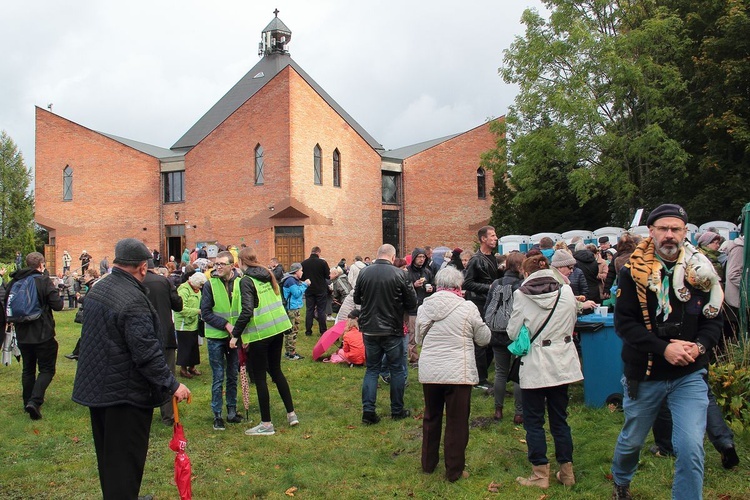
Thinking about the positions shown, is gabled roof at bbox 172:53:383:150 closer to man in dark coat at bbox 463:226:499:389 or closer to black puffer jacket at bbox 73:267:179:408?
man in dark coat at bbox 463:226:499:389

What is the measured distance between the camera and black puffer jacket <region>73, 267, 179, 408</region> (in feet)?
13.5

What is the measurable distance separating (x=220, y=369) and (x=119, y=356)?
11.1ft

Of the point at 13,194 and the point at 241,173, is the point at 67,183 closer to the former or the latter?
the point at 241,173

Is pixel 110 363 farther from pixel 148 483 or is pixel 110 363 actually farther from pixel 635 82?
pixel 635 82

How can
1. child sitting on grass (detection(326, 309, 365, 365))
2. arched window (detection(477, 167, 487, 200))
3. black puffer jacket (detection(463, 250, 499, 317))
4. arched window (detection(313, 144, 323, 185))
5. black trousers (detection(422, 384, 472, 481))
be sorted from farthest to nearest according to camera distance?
1. arched window (detection(477, 167, 487, 200))
2. arched window (detection(313, 144, 323, 185))
3. child sitting on grass (detection(326, 309, 365, 365))
4. black puffer jacket (detection(463, 250, 499, 317))
5. black trousers (detection(422, 384, 472, 481))

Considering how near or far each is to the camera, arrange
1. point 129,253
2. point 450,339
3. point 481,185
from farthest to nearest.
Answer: point 481,185, point 450,339, point 129,253

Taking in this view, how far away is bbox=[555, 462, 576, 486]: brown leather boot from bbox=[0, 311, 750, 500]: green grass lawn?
71 mm

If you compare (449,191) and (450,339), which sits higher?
(449,191)

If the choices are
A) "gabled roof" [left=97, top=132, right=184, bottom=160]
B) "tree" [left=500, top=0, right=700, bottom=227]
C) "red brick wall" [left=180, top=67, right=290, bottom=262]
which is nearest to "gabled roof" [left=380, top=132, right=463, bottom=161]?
"red brick wall" [left=180, top=67, right=290, bottom=262]

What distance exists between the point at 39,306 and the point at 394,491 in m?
5.04

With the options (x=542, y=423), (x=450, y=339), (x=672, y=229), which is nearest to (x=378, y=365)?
(x=450, y=339)

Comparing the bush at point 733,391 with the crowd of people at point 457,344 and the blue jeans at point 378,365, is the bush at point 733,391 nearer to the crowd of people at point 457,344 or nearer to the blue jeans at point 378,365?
the crowd of people at point 457,344

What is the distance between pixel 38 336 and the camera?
300 inches

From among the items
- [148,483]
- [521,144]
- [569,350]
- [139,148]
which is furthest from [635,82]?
[139,148]
